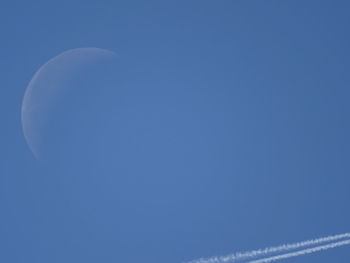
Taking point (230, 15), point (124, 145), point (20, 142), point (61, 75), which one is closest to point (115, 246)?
point (124, 145)

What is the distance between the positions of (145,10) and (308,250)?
1.50 m

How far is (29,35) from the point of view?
233cm

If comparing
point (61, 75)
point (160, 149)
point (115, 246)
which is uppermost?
point (61, 75)

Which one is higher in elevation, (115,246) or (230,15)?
(230,15)

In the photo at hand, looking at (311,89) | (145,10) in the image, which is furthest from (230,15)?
(311,89)

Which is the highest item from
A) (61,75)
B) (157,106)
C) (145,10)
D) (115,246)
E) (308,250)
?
(145,10)

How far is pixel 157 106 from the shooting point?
244 centimetres

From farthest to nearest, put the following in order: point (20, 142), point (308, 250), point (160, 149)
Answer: point (308, 250), point (160, 149), point (20, 142)

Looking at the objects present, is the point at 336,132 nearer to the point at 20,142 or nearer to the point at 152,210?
the point at 152,210

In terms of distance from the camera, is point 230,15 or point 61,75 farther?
point 230,15

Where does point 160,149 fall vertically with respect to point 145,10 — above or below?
below

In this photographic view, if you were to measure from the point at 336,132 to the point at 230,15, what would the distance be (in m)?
0.87

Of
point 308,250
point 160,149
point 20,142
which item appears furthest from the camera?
point 308,250

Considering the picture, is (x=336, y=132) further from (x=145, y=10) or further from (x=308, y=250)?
(x=145, y=10)
